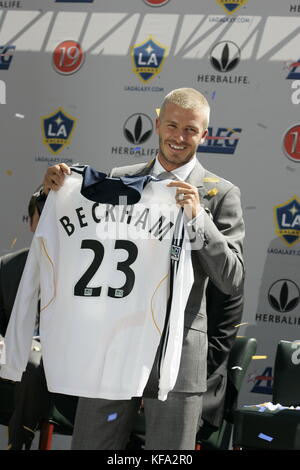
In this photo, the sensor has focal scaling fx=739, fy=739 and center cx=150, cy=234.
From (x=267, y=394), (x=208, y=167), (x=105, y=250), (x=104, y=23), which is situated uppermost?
(x=104, y=23)

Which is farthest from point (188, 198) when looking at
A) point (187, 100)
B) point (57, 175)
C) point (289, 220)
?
point (289, 220)

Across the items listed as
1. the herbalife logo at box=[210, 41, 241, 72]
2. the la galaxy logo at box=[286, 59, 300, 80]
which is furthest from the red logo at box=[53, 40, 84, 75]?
the la galaxy logo at box=[286, 59, 300, 80]

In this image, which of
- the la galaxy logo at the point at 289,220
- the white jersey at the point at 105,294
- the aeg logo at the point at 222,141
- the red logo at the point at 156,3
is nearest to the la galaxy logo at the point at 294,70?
the aeg logo at the point at 222,141

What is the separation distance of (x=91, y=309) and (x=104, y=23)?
8.43ft

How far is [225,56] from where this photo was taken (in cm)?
425

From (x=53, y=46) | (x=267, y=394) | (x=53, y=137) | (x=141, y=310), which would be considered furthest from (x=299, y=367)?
(x=53, y=46)

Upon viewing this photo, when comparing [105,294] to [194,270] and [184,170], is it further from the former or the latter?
[184,170]

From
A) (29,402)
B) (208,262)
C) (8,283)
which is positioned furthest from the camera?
(8,283)

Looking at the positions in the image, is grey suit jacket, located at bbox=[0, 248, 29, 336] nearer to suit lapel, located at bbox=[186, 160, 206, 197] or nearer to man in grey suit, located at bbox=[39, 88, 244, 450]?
man in grey suit, located at bbox=[39, 88, 244, 450]

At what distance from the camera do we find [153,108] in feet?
14.4

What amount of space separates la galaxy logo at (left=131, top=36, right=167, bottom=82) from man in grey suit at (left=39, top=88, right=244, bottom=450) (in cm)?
199

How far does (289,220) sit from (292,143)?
0.43m

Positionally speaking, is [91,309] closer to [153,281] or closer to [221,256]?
[153,281]

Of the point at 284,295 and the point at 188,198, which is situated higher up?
the point at 188,198
